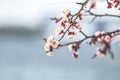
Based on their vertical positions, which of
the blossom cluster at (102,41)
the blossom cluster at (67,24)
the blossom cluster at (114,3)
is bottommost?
the blossom cluster at (102,41)

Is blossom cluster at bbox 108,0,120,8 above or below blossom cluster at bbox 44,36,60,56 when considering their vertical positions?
above

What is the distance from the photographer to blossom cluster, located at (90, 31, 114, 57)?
→ 0.81m

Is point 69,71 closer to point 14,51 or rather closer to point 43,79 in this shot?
point 43,79

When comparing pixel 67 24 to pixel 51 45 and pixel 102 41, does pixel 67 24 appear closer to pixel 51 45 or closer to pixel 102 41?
pixel 51 45

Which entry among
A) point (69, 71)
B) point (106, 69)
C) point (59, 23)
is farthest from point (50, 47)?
point (106, 69)

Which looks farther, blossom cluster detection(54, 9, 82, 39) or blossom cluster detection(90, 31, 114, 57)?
blossom cluster detection(54, 9, 82, 39)

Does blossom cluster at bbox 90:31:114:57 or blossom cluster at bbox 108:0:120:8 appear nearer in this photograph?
blossom cluster at bbox 90:31:114:57

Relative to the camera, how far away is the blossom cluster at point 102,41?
2.65 feet

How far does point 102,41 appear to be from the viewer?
83 cm


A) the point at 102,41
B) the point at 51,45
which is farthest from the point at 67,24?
the point at 102,41

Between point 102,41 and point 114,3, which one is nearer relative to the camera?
point 102,41

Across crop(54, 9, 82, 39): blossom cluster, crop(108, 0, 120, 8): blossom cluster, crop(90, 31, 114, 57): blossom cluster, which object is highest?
crop(108, 0, 120, 8): blossom cluster

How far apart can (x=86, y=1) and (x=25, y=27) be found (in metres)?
12.2

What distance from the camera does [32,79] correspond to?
5.02 metres
